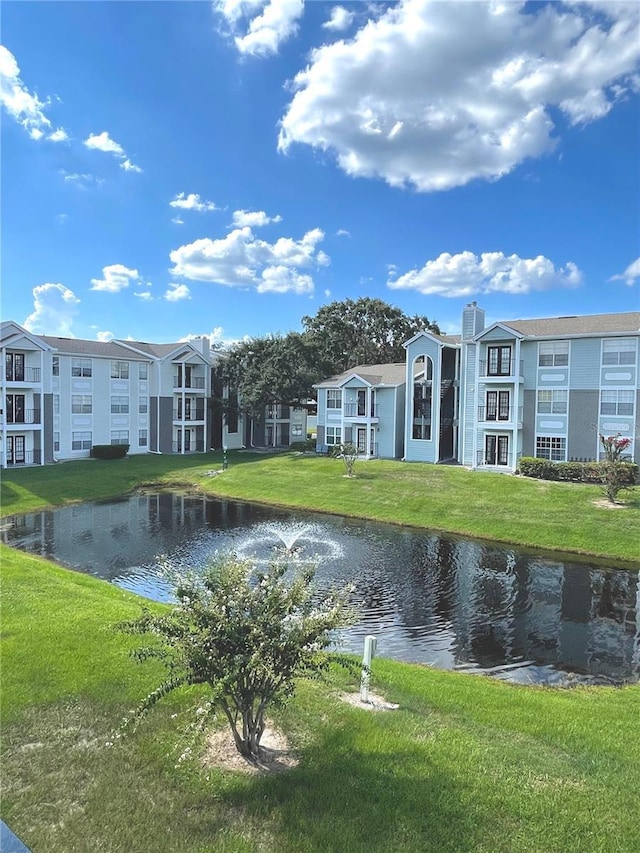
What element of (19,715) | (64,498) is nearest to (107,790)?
(19,715)

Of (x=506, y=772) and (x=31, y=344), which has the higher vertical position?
(x=31, y=344)

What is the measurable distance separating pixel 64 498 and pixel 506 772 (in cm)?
2835

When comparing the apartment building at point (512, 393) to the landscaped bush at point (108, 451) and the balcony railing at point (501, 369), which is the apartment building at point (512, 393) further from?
the landscaped bush at point (108, 451)

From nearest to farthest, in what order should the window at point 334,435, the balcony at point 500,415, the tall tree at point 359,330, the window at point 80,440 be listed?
1. the balcony at point 500,415
2. the window at point 80,440
3. the window at point 334,435
4. the tall tree at point 359,330

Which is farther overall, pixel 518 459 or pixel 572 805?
pixel 518 459

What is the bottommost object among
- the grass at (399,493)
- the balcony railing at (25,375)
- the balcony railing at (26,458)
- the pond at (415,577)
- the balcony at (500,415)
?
the pond at (415,577)

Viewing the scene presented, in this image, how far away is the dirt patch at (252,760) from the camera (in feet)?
19.6

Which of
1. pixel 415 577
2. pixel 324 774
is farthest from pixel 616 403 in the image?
pixel 324 774

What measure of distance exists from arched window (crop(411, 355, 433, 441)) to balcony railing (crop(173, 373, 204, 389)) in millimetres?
19670

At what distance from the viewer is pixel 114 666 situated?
27.3ft

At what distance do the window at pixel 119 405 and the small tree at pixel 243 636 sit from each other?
136 feet

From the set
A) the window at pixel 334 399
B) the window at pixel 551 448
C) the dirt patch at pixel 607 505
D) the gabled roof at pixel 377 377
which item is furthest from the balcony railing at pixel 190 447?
the dirt patch at pixel 607 505

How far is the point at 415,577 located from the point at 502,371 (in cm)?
2040

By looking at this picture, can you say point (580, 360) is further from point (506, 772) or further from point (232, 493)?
point (506, 772)
